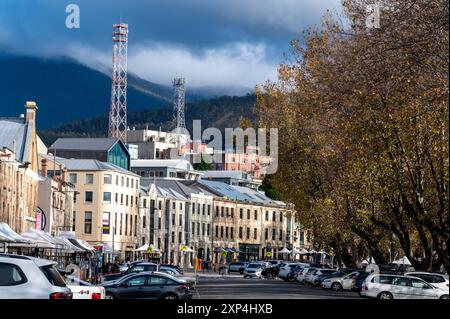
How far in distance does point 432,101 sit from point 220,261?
123 meters

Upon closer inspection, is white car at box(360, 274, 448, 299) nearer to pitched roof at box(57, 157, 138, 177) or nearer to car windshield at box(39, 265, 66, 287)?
car windshield at box(39, 265, 66, 287)

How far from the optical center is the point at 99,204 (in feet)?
454

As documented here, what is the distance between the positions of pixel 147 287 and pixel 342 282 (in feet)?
99.8

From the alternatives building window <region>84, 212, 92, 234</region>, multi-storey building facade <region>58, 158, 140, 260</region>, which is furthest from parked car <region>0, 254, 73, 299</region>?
building window <region>84, 212, 92, 234</region>

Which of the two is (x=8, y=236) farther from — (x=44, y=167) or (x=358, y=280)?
(x=44, y=167)

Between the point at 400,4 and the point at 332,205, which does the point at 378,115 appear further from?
the point at 332,205

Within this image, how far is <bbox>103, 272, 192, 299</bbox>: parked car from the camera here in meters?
48.9

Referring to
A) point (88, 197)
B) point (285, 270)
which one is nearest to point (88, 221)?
point (88, 197)

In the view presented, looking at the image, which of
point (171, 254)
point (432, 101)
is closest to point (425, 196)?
point (432, 101)

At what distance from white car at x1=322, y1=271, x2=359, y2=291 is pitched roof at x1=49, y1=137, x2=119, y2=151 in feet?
274

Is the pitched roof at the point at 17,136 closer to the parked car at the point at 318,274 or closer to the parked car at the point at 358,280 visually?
the parked car at the point at 318,274

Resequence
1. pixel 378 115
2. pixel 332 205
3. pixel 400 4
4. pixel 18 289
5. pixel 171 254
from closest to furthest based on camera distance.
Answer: pixel 18 289
pixel 400 4
pixel 378 115
pixel 332 205
pixel 171 254

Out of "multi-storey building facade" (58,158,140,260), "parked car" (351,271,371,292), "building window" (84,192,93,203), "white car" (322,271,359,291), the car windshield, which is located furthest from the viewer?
"building window" (84,192,93,203)

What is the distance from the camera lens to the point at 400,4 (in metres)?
42.1
